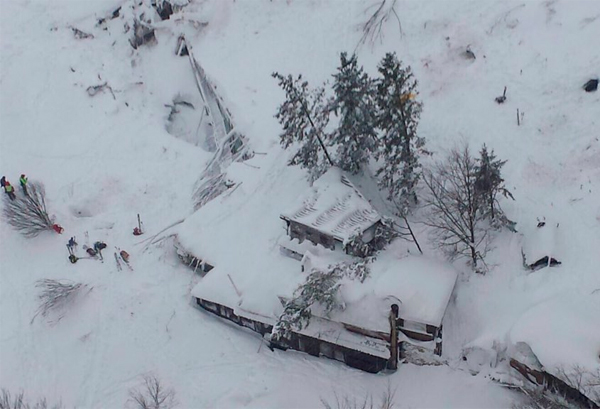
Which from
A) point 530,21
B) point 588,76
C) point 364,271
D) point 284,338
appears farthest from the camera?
point 530,21

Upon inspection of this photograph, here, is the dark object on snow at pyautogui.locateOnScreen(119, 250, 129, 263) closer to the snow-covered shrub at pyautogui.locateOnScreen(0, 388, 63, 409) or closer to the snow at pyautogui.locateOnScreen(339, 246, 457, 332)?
the snow-covered shrub at pyautogui.locateOnScreen(0, 388, 63, 409)

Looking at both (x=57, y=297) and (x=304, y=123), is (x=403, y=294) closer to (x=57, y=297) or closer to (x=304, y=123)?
(x=304, y=123)

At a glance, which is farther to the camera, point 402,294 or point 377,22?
point 377,22

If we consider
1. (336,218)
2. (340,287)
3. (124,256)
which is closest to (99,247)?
(124,256)

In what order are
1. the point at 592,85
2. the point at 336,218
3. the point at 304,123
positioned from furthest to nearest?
the point at 592,85 < the point at 304,123 < the point at 336,218

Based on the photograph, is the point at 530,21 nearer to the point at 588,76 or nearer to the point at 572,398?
the point at 588,76

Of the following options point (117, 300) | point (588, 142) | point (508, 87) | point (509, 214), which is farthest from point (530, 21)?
point (117, 300)
